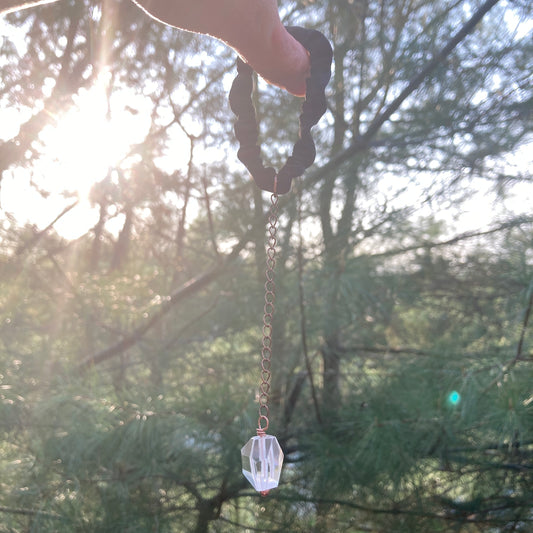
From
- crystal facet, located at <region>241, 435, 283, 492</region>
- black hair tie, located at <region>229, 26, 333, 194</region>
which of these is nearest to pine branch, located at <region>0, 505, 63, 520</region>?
crystal facet, located at <region>241, 435, 283, 492</region>

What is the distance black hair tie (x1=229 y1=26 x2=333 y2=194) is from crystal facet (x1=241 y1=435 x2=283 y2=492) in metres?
0.19

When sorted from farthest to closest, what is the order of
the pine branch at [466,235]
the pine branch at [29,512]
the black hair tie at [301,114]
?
1. the pine branch at [466,235]
2. the pine branch at [29,512]
3. the black hair tie at [301,114]

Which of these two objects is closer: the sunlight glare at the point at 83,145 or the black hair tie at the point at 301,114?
the black hair tie at the point at 301,114

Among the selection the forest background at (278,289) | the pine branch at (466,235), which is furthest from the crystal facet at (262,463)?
the pine branch at (466,235)

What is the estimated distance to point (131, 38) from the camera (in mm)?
1071

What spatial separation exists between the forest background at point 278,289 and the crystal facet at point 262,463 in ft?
1.54

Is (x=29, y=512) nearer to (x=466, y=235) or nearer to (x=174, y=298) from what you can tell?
(x=174, y=298)

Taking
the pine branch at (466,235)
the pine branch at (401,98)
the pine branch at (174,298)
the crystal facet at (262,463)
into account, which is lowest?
the crystal facet at (262,463)

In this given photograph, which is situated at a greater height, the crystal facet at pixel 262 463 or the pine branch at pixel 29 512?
the pine branch at pixel 29 512

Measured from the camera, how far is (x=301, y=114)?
42 centimetres

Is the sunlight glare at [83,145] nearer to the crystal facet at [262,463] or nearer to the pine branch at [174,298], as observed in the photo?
the pine branch at [174,298]

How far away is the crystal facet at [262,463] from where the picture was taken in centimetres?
42

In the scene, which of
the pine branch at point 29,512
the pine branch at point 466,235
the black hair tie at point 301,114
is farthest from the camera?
the pine branch at point 466,235

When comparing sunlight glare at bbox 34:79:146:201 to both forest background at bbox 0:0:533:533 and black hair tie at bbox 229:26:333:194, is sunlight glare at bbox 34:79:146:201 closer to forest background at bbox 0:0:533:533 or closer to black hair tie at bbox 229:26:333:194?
forest background at bbox 0:0:533:533
